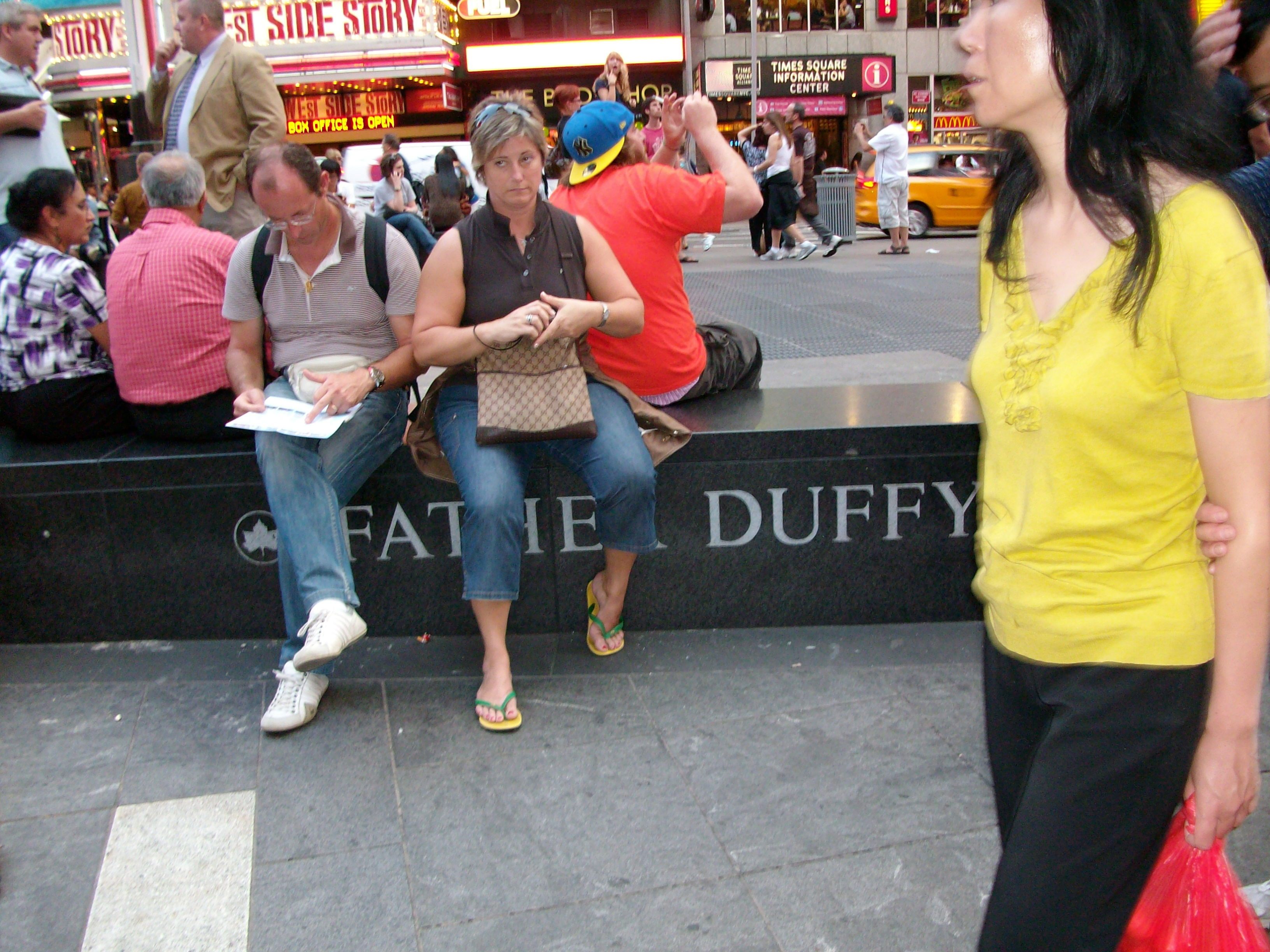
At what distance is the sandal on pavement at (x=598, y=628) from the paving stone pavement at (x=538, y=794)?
3cm

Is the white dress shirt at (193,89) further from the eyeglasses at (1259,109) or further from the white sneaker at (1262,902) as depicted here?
the white sneaker at (1262,902)

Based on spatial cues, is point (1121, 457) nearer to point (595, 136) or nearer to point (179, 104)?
point (595, 136)

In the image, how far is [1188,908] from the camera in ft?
4.96

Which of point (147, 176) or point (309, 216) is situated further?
point (147, 176)

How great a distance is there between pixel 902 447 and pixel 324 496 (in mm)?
1835

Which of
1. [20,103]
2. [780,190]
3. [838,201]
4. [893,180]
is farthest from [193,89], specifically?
[838,201]

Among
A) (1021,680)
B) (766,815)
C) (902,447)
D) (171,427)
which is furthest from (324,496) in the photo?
(1021,680)

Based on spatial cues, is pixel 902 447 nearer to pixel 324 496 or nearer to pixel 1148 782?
pixel 324 496

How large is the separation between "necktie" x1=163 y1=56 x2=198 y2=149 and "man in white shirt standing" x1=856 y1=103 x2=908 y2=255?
418 inches

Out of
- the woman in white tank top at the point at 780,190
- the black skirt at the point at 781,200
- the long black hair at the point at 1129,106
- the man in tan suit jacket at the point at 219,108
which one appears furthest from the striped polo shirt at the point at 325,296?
the black skirt at the point at 781,200

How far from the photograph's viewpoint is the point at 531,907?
249 centimetres

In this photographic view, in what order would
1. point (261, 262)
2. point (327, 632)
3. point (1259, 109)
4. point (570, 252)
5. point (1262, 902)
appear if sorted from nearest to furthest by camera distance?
point (1262, 902)
point (1259, 109)
point (327, 632)
point (570, 252)
point (261, 262)

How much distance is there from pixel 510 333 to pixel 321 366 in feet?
2.60

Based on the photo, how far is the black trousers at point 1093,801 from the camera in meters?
1.40
